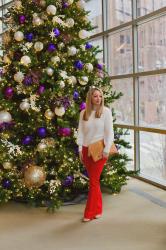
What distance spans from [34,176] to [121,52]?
9.71 ft

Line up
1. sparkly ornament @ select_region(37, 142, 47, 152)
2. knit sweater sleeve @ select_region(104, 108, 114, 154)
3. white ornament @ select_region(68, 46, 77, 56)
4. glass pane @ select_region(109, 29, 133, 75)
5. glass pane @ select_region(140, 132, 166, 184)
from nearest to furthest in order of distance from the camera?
knit sweater sleeve @ select_region(104, 108, 114, 154), sparkly ornament @ select_region(37, 142, 47, 152), white ornament @ select_region(68, 46, 77, 56), glass pane @ select_region(140, 132, 166, 184), glass pane @ select_region(109, 29, 133, 75)

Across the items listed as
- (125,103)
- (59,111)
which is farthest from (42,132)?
(125,103)

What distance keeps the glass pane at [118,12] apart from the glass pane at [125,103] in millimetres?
987

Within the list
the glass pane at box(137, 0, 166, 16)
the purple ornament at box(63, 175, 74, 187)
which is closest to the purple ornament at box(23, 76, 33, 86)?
the purple ornament at box(63, 175, 74, 187)

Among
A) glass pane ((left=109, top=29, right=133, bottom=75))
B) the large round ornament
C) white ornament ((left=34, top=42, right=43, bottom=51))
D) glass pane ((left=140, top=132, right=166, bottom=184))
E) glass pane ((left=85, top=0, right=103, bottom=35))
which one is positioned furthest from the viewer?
glass pane ((left=85, top=0, right=103, bottom=35))

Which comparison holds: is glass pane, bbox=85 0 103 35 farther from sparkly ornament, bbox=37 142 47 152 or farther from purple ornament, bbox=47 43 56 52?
sparkly ornament, bbox=37 142 47 152

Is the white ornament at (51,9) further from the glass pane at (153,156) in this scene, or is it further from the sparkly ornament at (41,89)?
the glass pane at (153,156)

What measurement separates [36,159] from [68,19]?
1.81 meters

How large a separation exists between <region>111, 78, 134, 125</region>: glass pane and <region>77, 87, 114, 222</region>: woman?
218 centimetres

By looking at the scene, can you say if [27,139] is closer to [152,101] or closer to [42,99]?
[42,99]

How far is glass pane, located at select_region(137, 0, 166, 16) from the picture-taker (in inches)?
220

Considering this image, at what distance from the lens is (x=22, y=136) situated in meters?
4.93

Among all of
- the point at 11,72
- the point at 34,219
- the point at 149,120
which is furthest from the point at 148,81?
Answer: the point at 34,219

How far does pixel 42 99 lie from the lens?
15.8 ft
